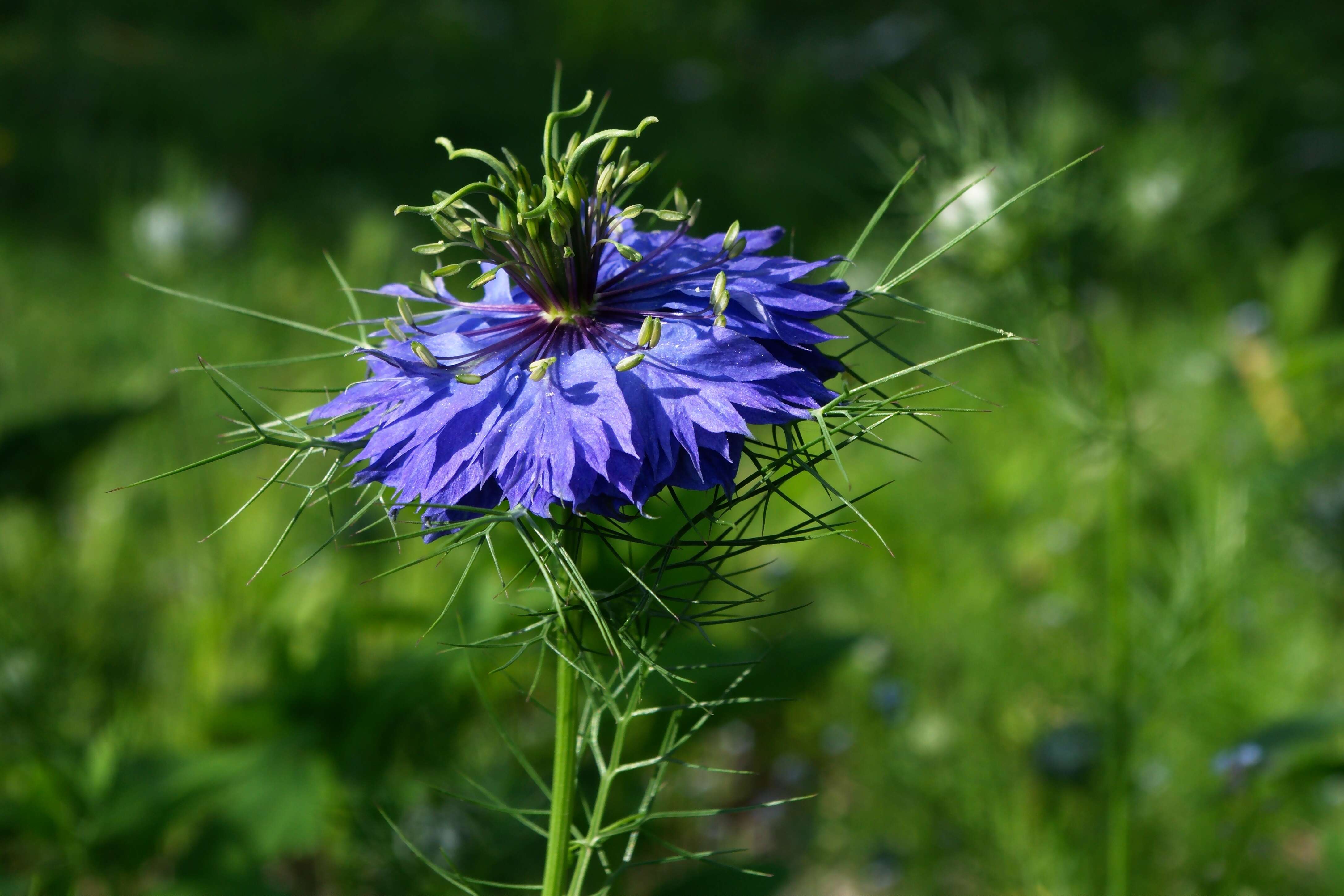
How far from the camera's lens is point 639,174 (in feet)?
2.19

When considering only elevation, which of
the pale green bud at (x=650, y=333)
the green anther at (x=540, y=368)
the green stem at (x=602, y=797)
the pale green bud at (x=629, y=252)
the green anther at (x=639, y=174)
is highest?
the green anther at (x=639, y=174)

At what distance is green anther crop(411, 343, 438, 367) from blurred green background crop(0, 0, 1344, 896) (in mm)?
216

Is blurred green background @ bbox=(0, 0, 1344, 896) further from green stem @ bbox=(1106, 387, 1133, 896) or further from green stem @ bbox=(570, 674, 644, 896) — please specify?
green stem @ bbox=(570, 674, 644, 896)

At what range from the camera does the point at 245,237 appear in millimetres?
2873

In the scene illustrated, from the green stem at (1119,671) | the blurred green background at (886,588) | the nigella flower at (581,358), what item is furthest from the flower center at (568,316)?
the green stem at (1119,671)

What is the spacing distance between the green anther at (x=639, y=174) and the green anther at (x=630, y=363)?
14 centimetres

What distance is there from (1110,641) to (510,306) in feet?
2.32

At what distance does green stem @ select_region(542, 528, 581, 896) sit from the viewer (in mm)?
608

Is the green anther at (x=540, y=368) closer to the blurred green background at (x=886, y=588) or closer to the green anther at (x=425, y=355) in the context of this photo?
the green anther at (x=425, y=355)

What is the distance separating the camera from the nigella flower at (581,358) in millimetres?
557

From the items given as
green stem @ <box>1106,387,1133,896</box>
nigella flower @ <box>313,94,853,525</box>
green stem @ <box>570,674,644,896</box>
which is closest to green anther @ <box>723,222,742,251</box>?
nigella flower @ <box>313,94,853,525</box>

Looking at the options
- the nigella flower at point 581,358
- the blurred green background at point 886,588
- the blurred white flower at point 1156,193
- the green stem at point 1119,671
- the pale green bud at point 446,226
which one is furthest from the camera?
the blurred white flower at point 1156,193

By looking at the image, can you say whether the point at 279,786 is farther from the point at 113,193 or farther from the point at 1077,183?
the point at 113,193

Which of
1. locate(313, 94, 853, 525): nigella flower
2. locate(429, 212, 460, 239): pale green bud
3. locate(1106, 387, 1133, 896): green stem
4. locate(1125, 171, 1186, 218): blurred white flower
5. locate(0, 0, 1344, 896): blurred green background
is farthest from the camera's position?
locate(1125, 171, 1186, 218): blurred white flower
